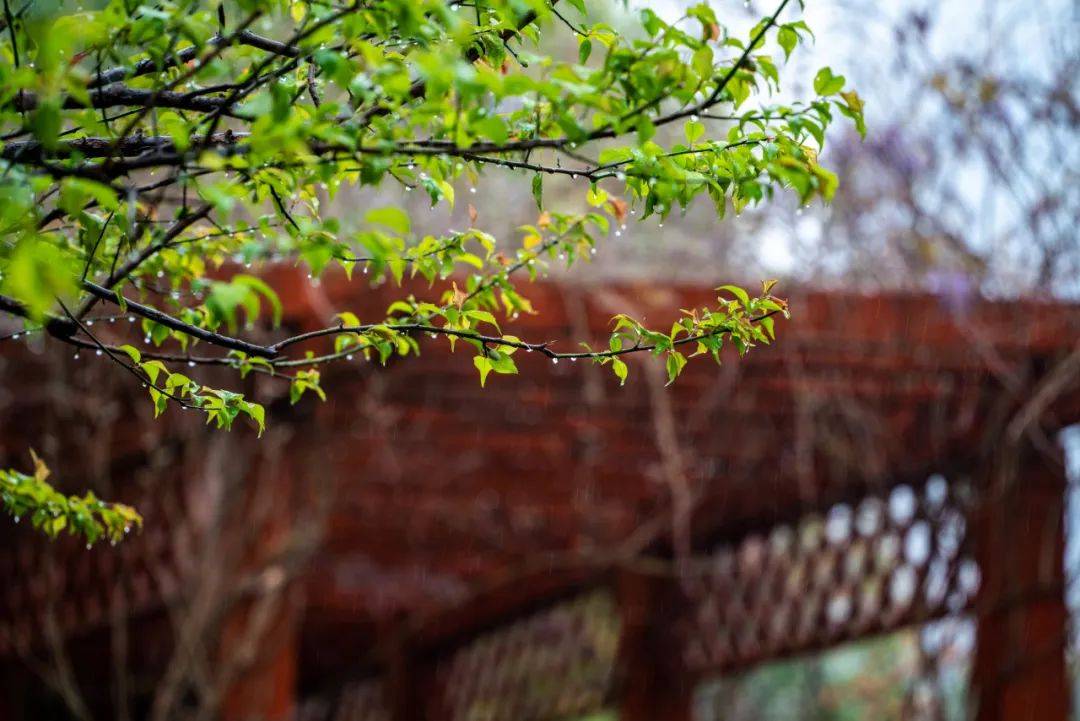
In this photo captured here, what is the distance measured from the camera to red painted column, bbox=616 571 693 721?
4.96 metres

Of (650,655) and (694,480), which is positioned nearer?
(694,480)

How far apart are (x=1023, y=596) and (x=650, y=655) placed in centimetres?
179

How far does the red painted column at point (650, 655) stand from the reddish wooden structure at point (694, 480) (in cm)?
1

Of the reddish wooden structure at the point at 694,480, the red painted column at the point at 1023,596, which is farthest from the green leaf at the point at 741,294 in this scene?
the red painted column at the point at 1023,596

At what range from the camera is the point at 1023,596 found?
3805mm

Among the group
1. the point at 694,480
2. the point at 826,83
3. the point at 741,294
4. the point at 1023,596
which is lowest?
the point at 1023,596

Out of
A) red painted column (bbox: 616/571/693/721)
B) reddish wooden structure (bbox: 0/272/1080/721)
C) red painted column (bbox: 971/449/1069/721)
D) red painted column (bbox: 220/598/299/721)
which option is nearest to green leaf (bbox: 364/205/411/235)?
reddish wooden structure (bbox: 0/272/1080/721)

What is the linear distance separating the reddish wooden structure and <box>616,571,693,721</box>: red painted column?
0.01 m

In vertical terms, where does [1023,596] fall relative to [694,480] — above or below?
below

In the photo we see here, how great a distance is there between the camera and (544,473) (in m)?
5.23

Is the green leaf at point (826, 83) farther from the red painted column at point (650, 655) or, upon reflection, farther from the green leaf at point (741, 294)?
the red painted column at point (650, 655)

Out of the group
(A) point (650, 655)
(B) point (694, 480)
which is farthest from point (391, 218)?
(A) point (650, 655)

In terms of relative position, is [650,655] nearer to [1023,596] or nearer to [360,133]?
[1023,596]

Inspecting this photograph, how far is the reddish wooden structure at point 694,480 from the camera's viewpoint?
351 centimetres
